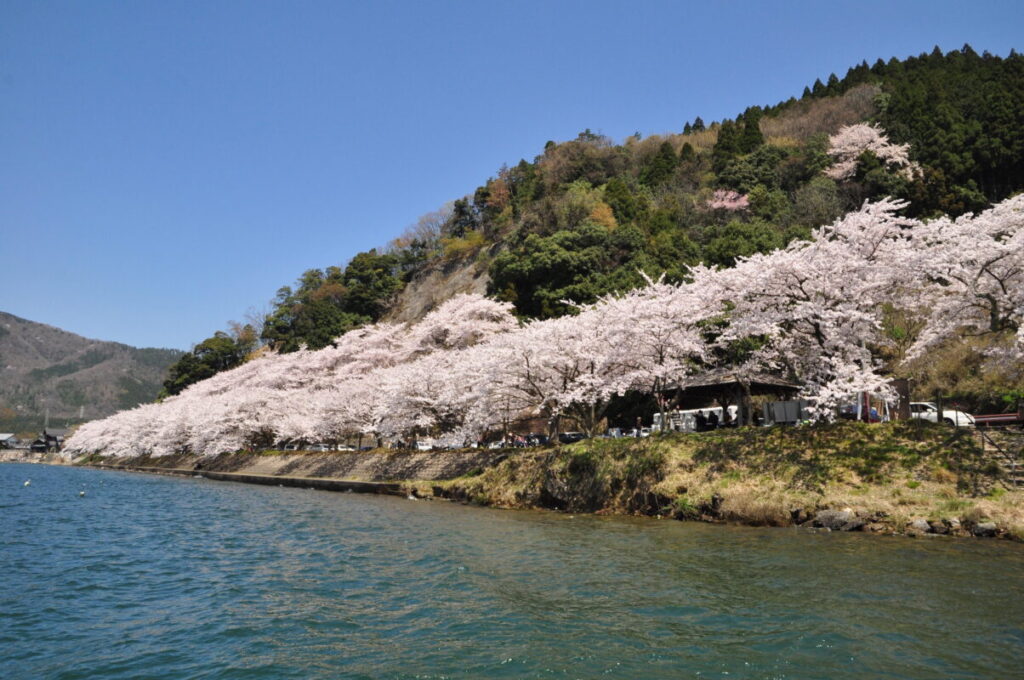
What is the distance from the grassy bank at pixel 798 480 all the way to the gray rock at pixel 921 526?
0.02m

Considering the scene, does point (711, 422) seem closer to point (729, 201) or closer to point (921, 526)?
point (921, 526)

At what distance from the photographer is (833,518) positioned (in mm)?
16797

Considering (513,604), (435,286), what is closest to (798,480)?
(513,604)

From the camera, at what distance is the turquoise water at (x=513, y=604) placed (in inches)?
311

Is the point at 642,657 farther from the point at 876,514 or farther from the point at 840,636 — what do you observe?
the point at 876,514

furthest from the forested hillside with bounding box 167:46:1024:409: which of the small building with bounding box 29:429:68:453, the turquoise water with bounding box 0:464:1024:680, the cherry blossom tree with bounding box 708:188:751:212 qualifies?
the small building with bounding box 29:429:68:453

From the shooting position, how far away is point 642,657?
26.0ft

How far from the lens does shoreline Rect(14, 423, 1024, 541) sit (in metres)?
16.0

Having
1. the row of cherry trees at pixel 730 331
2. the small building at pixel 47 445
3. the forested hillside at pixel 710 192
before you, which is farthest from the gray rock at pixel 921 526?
the small building at pixel 47 445

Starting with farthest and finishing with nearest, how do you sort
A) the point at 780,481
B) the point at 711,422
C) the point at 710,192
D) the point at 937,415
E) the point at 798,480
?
the point at 710,192, the point at 711,422, the point at 937,415, the point at 780,481, the point at 798,480

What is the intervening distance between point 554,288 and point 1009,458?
33.2m

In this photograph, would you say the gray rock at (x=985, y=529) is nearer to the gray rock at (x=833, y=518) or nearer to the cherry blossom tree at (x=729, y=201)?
the gray rock at (x=833, y=518)

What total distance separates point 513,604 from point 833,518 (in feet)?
34.9

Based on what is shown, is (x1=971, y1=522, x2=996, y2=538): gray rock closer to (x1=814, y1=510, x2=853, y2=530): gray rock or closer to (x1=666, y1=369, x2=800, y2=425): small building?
(x1=814, y1=510, x2=853, y2=530): gray rock
